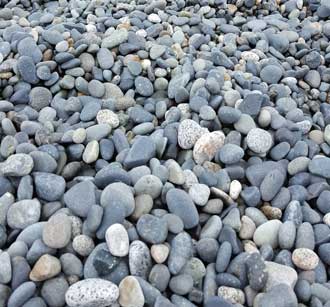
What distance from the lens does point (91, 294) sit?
898mm

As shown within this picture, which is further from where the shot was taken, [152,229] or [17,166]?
[17,166]

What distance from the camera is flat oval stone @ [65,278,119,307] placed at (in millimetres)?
898

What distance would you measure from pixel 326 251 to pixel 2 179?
0.79 meters

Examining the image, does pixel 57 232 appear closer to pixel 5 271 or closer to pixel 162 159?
pixel 5 271

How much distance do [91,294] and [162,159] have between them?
496 mm

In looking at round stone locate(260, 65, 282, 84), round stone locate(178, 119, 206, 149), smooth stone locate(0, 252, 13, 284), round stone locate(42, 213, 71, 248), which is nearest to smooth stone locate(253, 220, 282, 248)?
round stone locate(178, 119, 206, 149)

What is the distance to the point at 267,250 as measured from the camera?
1070 mm

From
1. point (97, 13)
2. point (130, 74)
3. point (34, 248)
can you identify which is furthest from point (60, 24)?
point (34, 248)

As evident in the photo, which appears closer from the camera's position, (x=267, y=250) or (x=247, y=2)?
(x=267, y=250)

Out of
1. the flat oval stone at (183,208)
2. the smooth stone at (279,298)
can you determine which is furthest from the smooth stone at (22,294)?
the smooth stone at (279,298)

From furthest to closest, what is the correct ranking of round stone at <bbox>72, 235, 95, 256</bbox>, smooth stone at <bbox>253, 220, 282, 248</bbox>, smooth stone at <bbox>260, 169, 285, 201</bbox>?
smooth stone at <bbox>260, 169, 285, 201</bbox> → smooth stone at <bbox>253, 220, 282, 248</bbox> → round stone at <bbox>72, 235, 95, 256</bbox>

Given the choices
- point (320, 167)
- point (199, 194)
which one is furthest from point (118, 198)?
point (320, 167)

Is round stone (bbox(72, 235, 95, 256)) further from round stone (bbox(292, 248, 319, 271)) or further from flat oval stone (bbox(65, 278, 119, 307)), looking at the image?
round stone (bbox(292, 248, 319, 271))

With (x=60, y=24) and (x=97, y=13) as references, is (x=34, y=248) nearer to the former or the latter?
(x=60, y=24)
